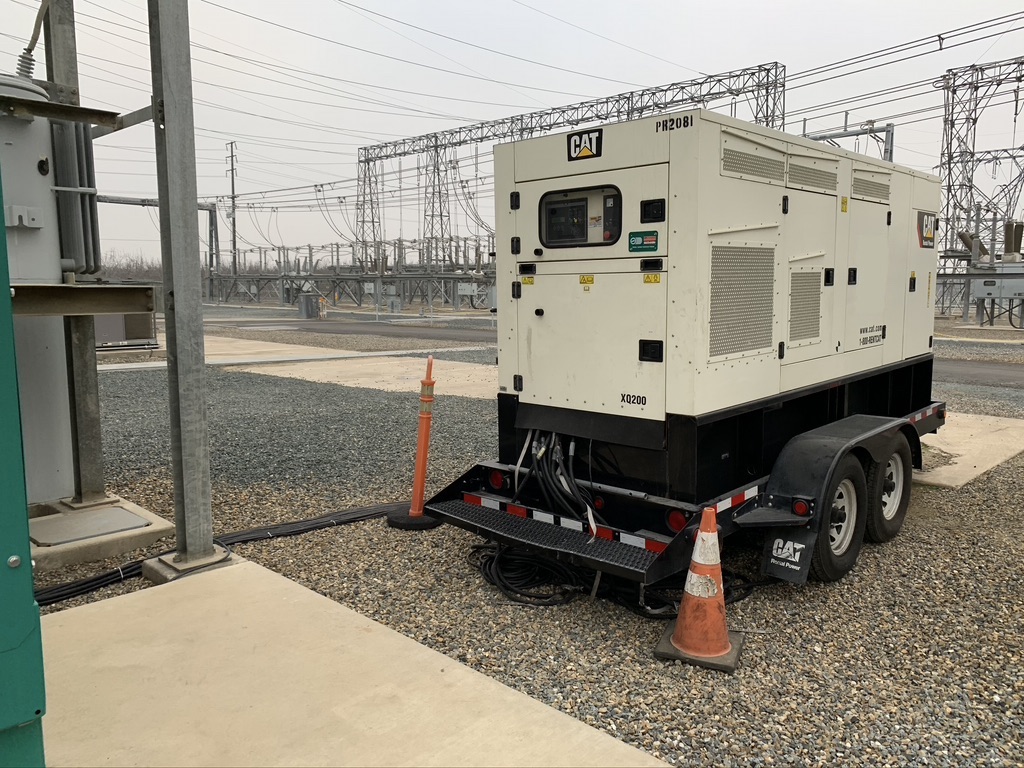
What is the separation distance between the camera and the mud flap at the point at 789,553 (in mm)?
4527

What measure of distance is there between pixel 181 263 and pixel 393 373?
11314 millimetres

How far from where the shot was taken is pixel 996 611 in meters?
4.51

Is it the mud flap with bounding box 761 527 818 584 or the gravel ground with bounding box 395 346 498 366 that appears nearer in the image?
the mud flap with bounding box 761 527 818 584

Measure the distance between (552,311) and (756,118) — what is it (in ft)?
81.1

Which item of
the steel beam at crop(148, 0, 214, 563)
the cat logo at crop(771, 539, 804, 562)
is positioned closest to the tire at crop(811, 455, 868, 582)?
the cat logo at crop(771, 539, 804, 562)

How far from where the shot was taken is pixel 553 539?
4645 millimetres

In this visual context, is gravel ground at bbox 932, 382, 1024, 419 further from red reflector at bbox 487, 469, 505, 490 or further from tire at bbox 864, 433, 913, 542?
red reflector at bbox 487, 469, 505, 490

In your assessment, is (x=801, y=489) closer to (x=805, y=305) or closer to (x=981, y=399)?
(x=805, y=305)

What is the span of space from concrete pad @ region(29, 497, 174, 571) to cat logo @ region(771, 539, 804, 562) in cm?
429

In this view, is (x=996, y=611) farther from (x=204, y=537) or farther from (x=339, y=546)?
(x=204, y=537)

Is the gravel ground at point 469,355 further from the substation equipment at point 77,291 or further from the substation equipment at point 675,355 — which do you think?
the substation equipment at point 675,355

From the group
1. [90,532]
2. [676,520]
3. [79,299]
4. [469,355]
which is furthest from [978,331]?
[79,299]

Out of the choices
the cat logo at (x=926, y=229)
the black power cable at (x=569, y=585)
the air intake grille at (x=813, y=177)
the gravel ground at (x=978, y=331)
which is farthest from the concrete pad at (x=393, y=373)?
the gravel ground at (x=978, y=331)

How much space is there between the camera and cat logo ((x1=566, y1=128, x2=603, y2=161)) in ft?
15.3
